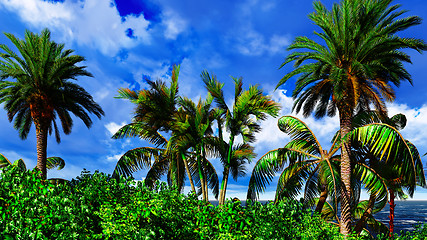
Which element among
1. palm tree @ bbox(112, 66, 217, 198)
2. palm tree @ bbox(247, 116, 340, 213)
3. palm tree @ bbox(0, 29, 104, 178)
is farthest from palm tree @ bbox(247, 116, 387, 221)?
palm tree @ bbox(0, 29, 104, 178)

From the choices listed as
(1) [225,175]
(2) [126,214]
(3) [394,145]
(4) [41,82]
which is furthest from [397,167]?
(4) [41,82]

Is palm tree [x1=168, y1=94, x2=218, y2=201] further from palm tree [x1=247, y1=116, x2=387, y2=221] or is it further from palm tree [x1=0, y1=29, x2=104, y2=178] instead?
palm tree [x1=0, y1=29, x2=104, y2=178]

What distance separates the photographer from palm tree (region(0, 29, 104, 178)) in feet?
59.8

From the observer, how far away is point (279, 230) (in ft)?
23.3

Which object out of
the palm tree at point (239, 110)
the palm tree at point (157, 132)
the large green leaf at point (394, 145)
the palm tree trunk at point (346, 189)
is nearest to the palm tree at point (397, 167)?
the large green leaf at point (394, 145)

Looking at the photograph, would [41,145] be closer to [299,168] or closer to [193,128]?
[193,128]

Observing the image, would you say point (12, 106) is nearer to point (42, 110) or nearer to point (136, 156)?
point (42, 110)

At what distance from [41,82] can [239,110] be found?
11.7 metres

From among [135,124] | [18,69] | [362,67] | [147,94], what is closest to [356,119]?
[362,67]

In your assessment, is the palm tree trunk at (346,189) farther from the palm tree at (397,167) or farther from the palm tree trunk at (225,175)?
the palm tree trunk at (225,175)

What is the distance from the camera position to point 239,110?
1437 cm

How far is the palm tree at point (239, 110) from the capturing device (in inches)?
559

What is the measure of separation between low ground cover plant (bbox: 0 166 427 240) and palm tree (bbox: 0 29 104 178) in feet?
41.0

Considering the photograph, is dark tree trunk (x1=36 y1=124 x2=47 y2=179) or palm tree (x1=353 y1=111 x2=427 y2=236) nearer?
palm tree (x1=353 y1=111 x2=427 y2=236)
